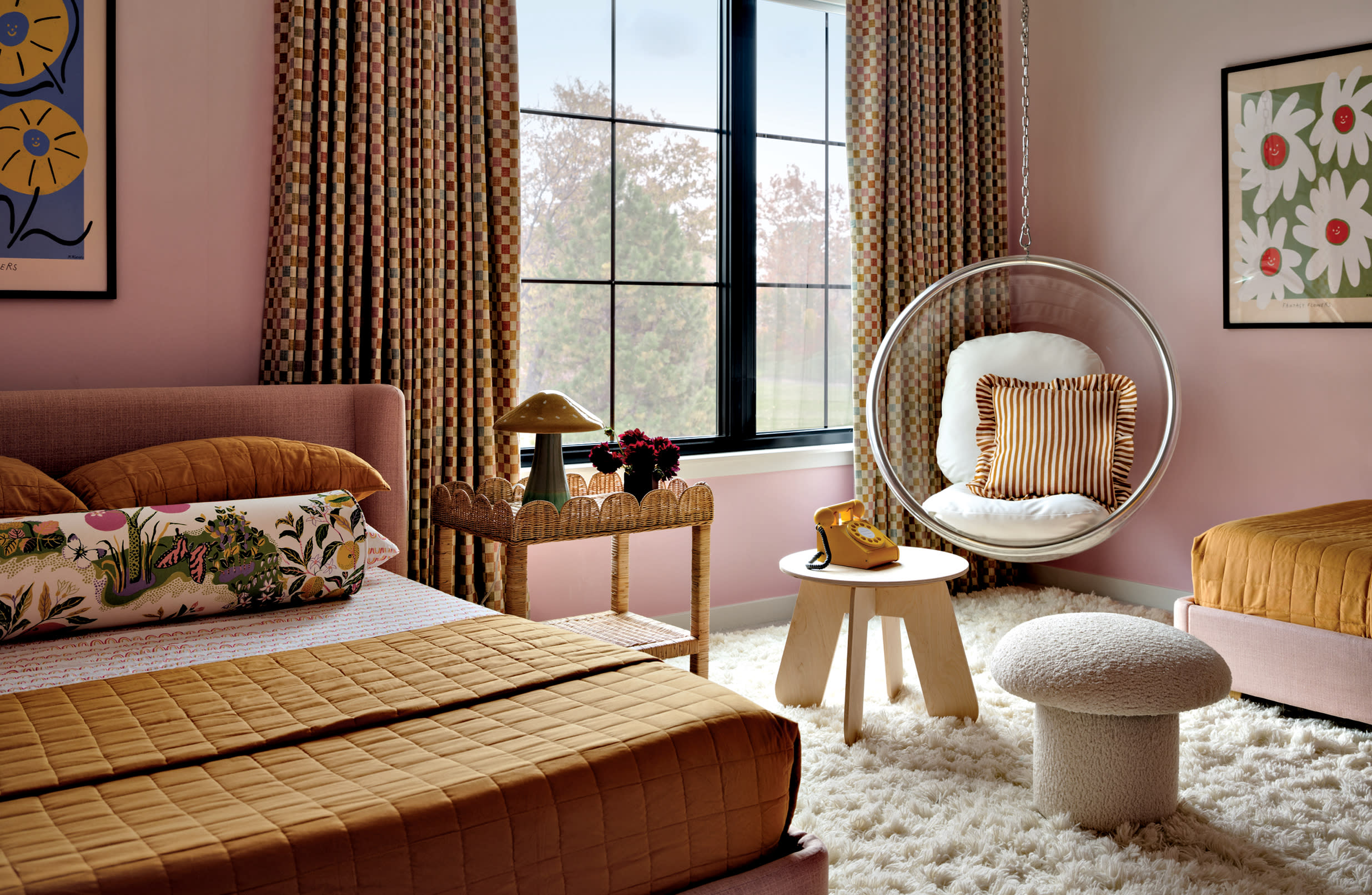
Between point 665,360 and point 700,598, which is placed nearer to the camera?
point 700,598

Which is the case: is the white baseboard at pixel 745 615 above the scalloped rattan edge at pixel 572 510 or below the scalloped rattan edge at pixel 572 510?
below

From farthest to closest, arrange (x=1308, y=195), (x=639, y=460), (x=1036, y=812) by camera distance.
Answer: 1. (x=1308, y=195)
2. (x=639, y=460)
3. (x=1036, y=812)

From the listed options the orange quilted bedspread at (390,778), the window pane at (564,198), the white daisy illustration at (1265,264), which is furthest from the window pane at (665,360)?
the orange quilted bedspread at (390,778)

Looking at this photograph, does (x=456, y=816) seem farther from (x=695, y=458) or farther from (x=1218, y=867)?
(x=695, y=458)

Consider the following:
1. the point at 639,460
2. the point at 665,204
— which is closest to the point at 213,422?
the point at 639,460

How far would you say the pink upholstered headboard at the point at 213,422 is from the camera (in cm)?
237

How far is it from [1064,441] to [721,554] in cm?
131

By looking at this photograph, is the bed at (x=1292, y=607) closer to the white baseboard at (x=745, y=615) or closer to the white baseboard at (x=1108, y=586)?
the white baseboard at (x=1108, y=586)

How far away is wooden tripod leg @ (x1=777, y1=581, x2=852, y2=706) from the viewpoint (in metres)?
2.84

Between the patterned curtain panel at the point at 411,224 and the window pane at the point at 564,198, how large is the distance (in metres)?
0.31

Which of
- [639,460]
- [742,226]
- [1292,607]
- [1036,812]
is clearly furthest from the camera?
[742,226]

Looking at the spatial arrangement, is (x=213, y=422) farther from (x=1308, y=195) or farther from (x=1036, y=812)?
(x=1308, y=195)

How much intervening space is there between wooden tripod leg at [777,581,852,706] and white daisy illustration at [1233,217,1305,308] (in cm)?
210

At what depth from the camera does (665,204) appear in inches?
149
